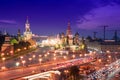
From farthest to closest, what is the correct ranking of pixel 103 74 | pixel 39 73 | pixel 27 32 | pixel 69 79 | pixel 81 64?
pixel 27 32 < pixel 81 64 < pixel 103 74 < pixel 69 79 < pixel 39 73

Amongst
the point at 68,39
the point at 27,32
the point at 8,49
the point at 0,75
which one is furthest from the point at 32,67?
the point at 27,32

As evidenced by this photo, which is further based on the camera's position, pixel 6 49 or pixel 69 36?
pixel 69 36

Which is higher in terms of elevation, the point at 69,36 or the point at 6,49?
the point at 69,36

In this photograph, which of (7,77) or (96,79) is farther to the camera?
(96,79)

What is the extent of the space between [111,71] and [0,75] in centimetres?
1362

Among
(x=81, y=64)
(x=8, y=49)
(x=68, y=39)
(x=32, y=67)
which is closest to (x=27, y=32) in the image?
(x=68, y=39)

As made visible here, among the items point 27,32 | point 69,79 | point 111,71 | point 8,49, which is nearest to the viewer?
point 69,79

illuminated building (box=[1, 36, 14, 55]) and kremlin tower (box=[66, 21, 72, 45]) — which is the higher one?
kremlin tower (box=[66, 21, 72, 45])

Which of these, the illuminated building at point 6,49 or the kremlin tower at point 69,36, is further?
the kremlin tower at point 69,36

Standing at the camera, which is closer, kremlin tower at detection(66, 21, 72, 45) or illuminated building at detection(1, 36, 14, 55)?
illuminated building at detection(1, 36, 14, 55)

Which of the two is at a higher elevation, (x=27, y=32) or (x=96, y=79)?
(x=27, y=32)

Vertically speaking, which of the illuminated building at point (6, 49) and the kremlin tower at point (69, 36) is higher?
the kremlin tower at point (69, 36)

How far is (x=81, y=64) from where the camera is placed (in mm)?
34594

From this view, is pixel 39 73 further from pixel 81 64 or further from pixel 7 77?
pixel 81 64
